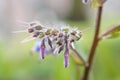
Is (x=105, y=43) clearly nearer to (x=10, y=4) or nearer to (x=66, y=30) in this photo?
(x=66, y=30)

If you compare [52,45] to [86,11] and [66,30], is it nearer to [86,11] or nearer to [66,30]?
[66,30]

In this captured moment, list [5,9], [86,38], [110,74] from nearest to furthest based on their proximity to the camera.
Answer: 1. [110,74]
2. [86,38]
3. [5,9]

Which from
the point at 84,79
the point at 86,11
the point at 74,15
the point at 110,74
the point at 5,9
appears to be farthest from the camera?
the point at 5,9

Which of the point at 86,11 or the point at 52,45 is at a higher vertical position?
the point at 86,11

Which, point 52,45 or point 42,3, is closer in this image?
point 52,45

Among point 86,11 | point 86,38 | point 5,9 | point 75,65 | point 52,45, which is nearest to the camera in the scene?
point 52,45

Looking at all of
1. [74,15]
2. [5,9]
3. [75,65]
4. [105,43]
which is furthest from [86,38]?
[5,9]

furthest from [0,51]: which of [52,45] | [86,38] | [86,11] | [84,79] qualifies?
[86,11]

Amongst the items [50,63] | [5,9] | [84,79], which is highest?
[5,9]

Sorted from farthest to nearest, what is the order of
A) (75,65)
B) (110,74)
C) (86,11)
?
1. (86,11)
2. (110,74)
3. (75,65)
